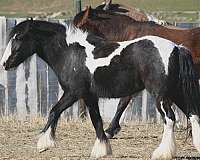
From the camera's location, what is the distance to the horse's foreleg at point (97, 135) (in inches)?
332

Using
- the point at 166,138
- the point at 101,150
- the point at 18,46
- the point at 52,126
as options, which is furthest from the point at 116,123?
the point at 166,138

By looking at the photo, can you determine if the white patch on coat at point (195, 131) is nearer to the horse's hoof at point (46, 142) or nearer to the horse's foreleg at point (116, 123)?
the horse's hoof at point (46, 142)

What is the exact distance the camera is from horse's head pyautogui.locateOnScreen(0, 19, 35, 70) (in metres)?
8.76

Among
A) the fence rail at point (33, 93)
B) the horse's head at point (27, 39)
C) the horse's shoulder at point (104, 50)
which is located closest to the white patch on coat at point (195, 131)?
the horse's shoulder at point (104, 50)

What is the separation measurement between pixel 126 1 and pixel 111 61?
32712 millimetres

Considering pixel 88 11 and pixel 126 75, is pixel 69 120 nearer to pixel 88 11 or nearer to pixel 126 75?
pixel 88 11

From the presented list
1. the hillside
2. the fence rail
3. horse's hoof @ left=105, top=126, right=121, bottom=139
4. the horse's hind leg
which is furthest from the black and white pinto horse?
the hillside

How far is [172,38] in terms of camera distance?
10.2 metres

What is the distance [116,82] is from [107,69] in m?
0.18

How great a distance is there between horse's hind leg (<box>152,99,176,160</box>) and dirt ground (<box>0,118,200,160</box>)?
0.42m

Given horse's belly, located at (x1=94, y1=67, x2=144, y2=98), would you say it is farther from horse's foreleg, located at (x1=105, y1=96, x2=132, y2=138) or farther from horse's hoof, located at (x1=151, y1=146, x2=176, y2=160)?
horse's foreleg, located at (x1=105, y1=96, x2=132, y2=138)

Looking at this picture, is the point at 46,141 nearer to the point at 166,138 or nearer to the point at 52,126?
the point at 52,126

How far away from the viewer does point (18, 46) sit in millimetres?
8781

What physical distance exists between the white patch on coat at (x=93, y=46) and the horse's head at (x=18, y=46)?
1.56 ft
